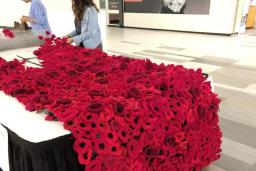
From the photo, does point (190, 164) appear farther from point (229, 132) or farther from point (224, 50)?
point (224, 50)

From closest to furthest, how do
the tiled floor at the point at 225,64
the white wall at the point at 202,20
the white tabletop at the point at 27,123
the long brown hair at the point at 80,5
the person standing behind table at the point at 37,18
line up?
the white tabletop at the point at 27,123, the tiled floor at the point at 225,64, the long brown hair at the point at 80,5, the person standing behind table at the point at 37,18, the white wall at the point at 202,20

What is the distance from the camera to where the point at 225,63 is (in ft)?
16.6

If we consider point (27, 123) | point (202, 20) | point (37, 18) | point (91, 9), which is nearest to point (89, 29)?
point (91, 9)

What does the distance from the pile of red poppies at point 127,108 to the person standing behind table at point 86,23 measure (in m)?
0.98

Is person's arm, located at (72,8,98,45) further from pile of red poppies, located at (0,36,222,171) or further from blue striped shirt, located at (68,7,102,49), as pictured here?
pile of red poppies, located at (0,36,222,171)

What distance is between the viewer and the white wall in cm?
773

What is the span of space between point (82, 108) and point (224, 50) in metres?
5.52

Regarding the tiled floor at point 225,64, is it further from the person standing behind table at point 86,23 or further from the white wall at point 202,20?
the person standing behind table at point 86,23

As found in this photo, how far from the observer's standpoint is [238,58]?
5.43 metres

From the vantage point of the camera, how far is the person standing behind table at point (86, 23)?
112 inches

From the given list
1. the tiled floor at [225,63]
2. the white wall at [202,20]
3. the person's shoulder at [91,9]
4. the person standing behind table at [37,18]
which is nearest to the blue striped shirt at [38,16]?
the person standing behind table at [37,18]

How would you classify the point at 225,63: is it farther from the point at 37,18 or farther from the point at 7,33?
the point at 7,33

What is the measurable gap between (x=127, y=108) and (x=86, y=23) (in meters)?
1.93

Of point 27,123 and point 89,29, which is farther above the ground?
point 89,29
